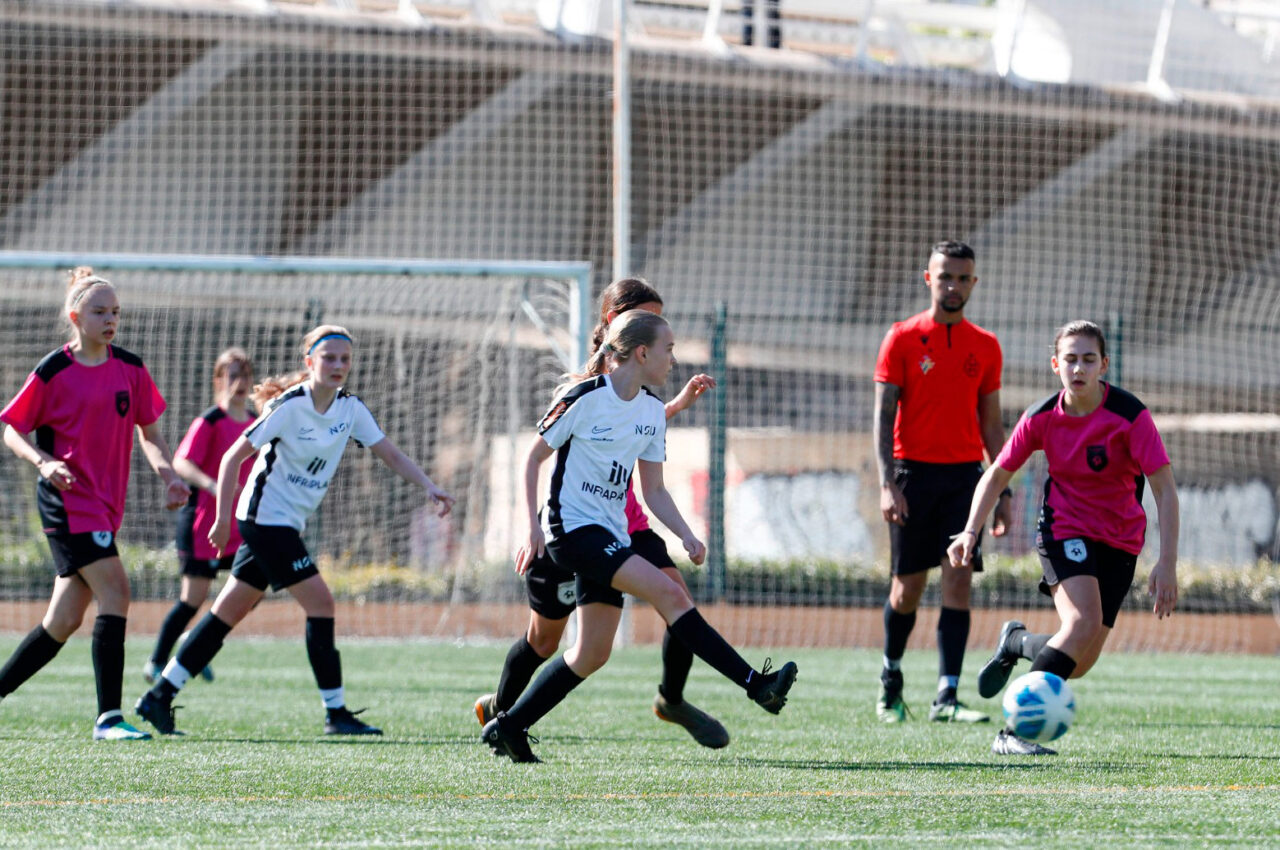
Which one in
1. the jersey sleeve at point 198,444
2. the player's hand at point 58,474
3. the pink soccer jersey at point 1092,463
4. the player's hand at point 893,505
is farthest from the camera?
the jersey sleeve at point 198,444

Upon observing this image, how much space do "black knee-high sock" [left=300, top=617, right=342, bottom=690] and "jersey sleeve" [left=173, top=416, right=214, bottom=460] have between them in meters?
2.72

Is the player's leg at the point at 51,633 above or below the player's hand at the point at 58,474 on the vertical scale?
below

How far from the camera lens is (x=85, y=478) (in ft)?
20.5

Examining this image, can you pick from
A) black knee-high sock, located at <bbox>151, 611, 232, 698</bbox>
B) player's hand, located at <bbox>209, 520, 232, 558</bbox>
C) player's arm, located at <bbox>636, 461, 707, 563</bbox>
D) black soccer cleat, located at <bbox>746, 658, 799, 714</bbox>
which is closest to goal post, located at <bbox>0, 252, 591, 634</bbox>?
black knee-high sock, located at <bbox>151, 611, 232, 698</bbox>

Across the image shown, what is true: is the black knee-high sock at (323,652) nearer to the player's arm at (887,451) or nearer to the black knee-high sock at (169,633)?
the player's arm at (887,451)

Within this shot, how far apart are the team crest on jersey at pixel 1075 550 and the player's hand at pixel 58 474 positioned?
368 centimetres

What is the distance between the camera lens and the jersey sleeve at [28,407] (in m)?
6.21

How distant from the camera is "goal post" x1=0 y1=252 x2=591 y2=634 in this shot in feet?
47.9

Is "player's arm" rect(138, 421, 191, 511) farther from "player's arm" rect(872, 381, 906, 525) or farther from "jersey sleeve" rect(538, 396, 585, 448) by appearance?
"player's arm" rect(872, 381, 906, 525)

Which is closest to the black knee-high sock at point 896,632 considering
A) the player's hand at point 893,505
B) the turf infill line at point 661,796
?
the player's hand at point 893,505

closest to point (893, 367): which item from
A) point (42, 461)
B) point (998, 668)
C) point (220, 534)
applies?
point (998, 668)

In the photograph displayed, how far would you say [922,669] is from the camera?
11016 millimetres

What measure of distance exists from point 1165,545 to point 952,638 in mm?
1758

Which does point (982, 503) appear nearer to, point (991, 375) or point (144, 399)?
point (991, 375)
